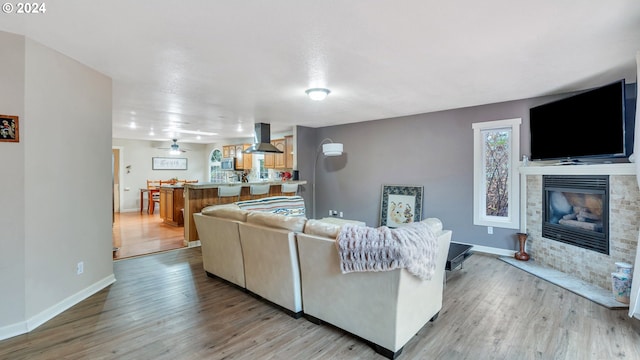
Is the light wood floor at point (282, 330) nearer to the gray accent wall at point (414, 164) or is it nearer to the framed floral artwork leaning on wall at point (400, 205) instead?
the gray accent wall at point (414, 164)

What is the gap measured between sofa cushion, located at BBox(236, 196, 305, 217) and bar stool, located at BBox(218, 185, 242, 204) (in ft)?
2.47

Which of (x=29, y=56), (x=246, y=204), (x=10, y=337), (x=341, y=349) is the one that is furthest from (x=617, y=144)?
(x=10, y=337)

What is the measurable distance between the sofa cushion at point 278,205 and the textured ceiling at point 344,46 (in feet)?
5.32

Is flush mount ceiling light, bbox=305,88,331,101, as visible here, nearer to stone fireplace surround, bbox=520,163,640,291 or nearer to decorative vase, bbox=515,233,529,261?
stone fireplace surround, bbox=520,163,640,291

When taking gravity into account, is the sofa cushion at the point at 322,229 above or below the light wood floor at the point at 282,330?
→ above

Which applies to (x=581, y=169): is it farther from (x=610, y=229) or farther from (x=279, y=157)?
(x=279, y=157)

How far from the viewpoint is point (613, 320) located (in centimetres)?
263

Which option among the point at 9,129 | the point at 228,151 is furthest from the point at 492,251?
the point at 228,151

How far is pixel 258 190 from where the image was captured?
6023 millimetres

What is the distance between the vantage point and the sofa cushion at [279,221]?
260cm

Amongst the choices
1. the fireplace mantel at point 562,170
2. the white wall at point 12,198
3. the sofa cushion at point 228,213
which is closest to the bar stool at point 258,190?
the sofa cushion at point 228,213

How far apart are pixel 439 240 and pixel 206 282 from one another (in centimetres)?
267

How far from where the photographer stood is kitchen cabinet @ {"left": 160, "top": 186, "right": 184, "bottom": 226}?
6699 mm

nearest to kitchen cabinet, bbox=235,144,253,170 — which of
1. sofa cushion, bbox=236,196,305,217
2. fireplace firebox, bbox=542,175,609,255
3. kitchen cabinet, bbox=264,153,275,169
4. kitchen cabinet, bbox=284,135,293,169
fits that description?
kitchen cabinet, bbox=264,153,275,169
